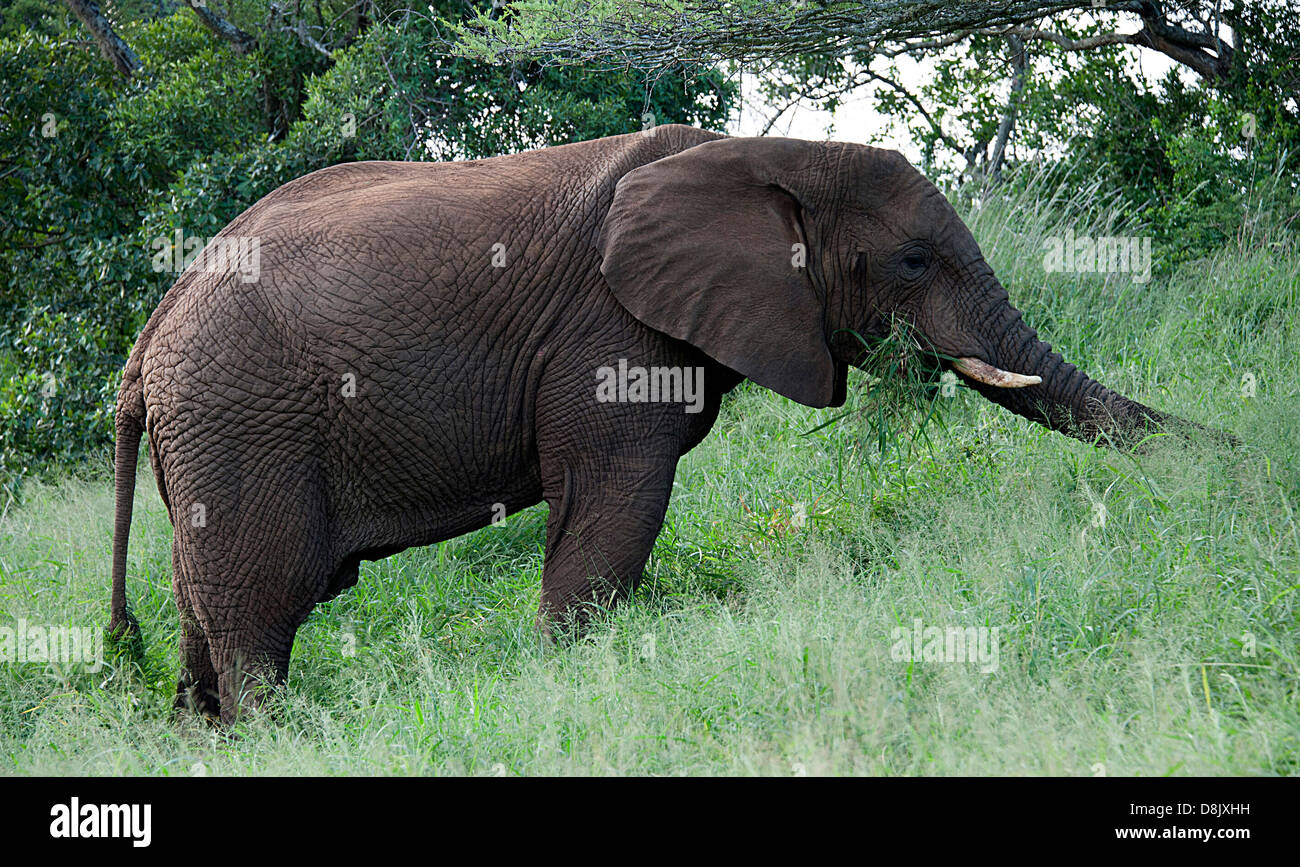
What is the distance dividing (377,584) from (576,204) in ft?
8.65

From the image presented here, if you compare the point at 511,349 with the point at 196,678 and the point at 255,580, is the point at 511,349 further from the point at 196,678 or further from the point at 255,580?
the point at 196,678

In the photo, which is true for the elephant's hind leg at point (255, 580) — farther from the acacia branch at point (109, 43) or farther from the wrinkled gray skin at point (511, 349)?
the acacia branch at point (109, 43)

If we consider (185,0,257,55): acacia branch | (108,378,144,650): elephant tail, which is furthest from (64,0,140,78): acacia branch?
(108,378,144,650): elephant tail

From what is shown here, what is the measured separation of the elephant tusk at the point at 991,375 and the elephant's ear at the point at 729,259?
1.82 feet

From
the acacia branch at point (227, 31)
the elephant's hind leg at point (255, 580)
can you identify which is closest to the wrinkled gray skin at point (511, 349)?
the elephant's hind leg at point (255, 580)

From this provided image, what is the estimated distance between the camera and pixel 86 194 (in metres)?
10.6

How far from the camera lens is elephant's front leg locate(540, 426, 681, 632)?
4672mm

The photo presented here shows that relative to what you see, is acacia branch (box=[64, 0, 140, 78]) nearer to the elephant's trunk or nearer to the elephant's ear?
the elephant's ear

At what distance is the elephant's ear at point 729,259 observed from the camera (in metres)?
4.65

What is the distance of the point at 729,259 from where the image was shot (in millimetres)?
4719

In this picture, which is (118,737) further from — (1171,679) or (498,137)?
(498,137)

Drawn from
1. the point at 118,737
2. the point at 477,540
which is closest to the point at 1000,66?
the point at 477,540

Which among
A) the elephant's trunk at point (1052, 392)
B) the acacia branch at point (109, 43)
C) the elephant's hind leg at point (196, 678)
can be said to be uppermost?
the acacia branch at point (109, 43)

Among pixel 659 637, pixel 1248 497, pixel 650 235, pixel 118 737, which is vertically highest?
pixel 650 235
